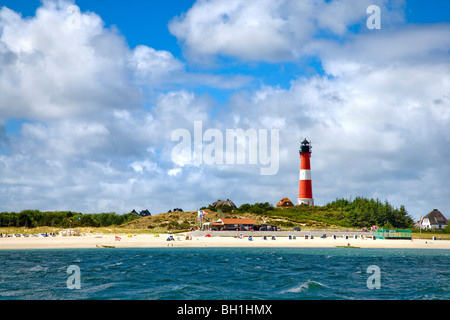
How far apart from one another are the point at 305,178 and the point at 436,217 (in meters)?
49.1

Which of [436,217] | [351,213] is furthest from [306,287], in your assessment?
[436,217]

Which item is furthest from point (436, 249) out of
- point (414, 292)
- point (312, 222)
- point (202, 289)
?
point (202, 289)

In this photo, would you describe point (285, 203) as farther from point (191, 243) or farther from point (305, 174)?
point (191, 243)

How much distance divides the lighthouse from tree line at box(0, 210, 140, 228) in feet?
193

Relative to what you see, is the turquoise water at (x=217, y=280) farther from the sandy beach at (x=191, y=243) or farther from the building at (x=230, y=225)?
the building at (x=230, y=225)

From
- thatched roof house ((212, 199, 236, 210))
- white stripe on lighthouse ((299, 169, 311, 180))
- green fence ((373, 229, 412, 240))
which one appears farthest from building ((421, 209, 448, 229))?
thatched roof house ((212, 199, 236, 210))

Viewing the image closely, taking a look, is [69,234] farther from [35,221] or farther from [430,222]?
[430,222]

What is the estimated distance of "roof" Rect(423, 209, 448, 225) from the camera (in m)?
132

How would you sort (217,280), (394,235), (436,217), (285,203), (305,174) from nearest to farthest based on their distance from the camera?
(217,280) → (394,235) → (305,174) → (436,217) → (285,203)

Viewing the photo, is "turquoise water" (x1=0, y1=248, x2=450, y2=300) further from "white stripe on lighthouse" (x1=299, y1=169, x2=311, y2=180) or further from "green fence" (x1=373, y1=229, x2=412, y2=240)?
"white stripe on lighthouse" (x1=299, y1=169, x2=311, y2=180)

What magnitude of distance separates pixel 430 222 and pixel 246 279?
121 meters

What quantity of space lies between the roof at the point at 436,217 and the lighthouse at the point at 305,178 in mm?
42495

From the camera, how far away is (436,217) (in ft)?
441

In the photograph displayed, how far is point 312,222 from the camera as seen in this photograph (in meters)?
109
